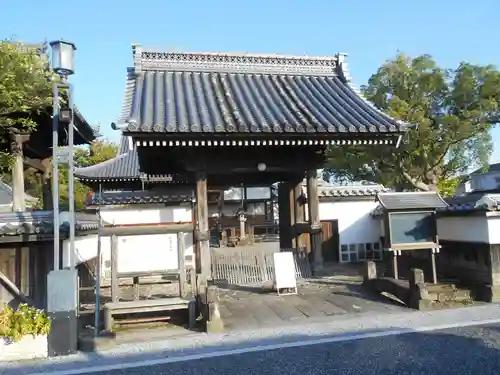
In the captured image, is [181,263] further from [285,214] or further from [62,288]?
[285,214]

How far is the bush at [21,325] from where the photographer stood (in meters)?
6.06

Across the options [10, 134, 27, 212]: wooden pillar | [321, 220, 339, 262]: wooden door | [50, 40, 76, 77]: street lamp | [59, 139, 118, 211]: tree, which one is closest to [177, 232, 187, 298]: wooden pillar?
[50, 40, 76, 77]: street lamp

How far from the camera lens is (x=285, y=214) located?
38.4 ft

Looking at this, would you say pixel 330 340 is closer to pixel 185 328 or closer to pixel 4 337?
pixel 185 328

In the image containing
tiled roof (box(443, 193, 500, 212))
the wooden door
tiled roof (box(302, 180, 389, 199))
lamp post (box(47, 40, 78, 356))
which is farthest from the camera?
the wooden door

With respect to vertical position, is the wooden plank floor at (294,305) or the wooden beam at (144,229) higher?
the wooden beam at (144,229)

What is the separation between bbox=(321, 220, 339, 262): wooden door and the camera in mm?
17656

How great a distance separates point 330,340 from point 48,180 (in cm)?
983

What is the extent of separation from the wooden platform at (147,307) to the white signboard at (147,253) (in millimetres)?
618

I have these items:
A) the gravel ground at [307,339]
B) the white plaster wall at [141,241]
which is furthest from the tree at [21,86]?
the gravel ground at [307,339]

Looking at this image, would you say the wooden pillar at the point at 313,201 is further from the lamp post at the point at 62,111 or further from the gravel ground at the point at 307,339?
the lamp post at the point at 62,111

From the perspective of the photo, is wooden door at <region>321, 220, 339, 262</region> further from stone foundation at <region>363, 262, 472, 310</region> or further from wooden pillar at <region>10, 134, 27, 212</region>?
wooden pillar at <region>10, 134, 27, 212</region>

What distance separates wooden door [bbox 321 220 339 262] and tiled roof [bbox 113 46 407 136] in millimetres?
8156

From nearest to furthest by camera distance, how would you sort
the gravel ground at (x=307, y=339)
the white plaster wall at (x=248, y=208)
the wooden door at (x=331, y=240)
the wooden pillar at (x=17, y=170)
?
the gravel ground at (x=307, y=339) < the wooden pillar at (x=17, y=170) < the wooden door at (x=331, y=240) < the white plaster wall at (x=248, y=208)
